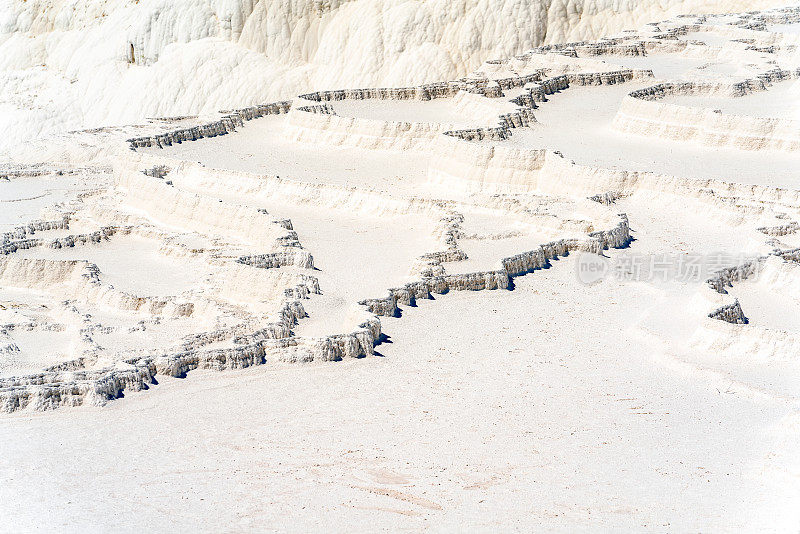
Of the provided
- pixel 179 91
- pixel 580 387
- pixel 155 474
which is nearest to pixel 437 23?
pixel 179 91

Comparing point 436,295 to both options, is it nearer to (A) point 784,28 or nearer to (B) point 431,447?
(B) point 431,447

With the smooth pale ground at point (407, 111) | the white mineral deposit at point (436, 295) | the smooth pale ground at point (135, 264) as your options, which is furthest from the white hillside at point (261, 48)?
the smooth pale ground at point (135, 264)

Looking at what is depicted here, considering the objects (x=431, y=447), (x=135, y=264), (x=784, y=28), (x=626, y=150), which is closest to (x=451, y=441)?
(x=431, y=447)

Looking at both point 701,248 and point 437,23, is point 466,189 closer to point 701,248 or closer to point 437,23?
point 701,248

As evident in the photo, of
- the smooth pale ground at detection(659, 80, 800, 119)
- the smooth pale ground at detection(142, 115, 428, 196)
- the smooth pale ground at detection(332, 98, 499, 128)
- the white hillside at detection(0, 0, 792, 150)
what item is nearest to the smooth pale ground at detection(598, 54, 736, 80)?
the smooth pale ground at detection(659, 80, 800, 119)

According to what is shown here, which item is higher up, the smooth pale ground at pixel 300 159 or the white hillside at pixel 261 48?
the white hillside at pixel 261 48

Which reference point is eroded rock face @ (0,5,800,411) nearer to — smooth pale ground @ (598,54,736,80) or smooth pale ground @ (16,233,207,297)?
smooth pale ground @ (16,233,207,297)

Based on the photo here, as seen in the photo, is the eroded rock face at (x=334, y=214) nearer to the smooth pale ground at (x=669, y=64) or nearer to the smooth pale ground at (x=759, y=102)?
the smooth pale ground at (x=669, y=64)
